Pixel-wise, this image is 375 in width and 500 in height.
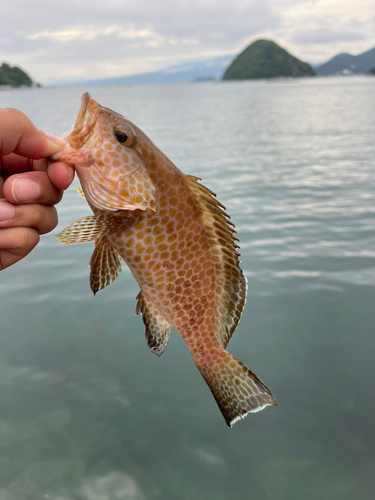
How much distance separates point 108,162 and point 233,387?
1594 millimetres

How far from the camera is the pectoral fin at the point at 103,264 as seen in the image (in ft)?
8.95

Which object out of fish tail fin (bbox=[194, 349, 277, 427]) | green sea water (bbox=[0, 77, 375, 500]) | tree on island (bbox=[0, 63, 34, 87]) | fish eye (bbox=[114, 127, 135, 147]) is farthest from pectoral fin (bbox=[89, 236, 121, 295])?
tree on island (bbox=[0, 63, 34, 87])

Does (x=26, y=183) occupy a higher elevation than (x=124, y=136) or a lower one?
lower

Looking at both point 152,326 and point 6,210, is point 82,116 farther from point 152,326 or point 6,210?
point 152,326

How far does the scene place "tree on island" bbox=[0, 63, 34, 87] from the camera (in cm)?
17800

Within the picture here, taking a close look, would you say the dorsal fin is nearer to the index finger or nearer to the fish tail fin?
the fish tail fin

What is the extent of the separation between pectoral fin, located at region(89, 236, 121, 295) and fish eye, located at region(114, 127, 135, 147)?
575 millimetres

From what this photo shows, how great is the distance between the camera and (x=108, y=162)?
254 cm

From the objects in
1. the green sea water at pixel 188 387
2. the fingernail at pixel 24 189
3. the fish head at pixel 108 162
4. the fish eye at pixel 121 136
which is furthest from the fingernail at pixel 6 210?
the green sea water at pixel 188 387

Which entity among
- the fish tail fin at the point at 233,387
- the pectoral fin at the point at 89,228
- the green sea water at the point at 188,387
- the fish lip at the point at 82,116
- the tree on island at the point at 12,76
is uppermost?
the tree on island at the point at 12,76

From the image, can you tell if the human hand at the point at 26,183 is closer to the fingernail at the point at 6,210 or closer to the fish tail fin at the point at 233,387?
the fingernail at the point at 6,210

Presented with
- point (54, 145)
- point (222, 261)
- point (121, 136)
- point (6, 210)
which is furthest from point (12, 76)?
point (222, 261)

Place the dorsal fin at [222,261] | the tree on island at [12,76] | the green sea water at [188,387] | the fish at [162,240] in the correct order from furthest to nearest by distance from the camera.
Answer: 1. the tree on island at [12,76]
2. the green sea water at [188,387]
3. the dorsal fin at [222,261]
4. the fish at [162,240]

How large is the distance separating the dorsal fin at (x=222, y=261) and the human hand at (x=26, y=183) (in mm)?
826
